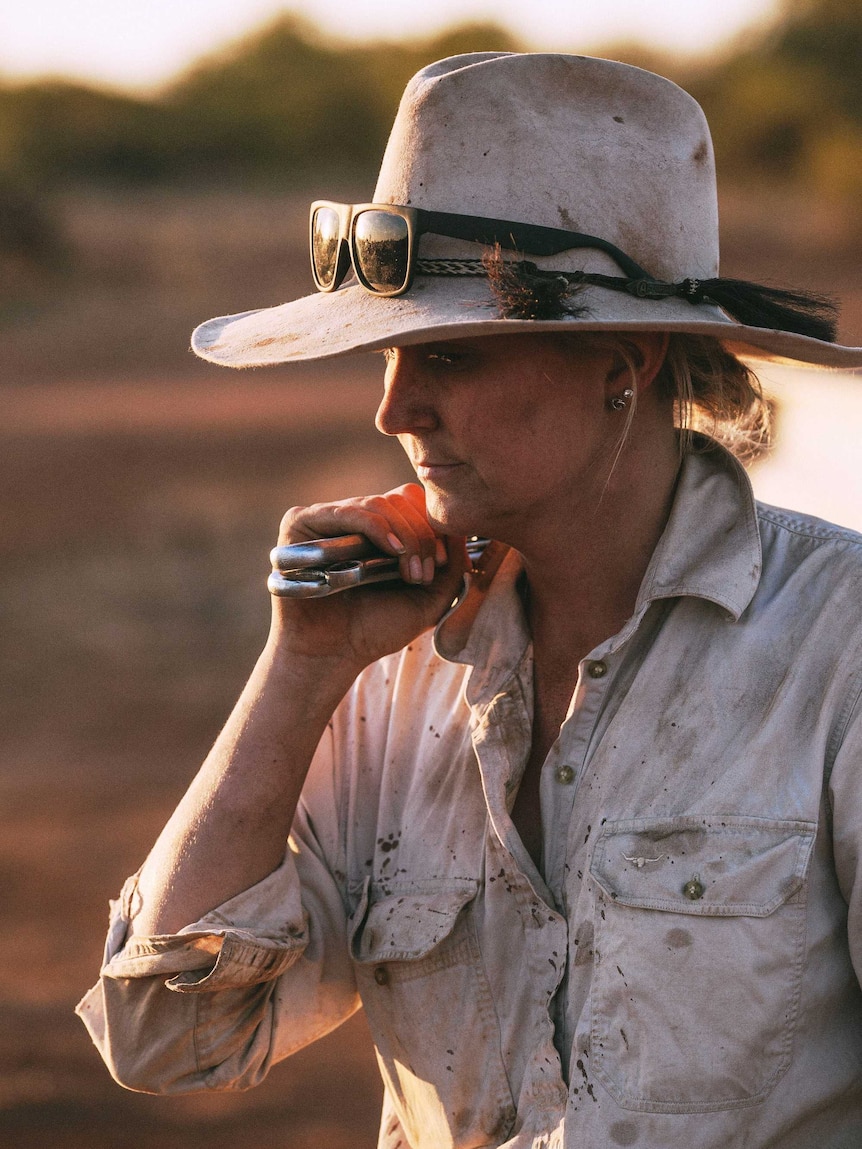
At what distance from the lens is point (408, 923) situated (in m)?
2.11

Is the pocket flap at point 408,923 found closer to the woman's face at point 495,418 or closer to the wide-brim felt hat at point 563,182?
the woman's face at point 495,418

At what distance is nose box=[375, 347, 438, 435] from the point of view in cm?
200

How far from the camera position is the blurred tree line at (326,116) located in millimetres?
30094

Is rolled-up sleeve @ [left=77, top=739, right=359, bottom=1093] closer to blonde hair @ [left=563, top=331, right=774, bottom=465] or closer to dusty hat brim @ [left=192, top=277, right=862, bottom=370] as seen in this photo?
dusty hat brim @ [left=192, top=277, right=862, bottom=370]

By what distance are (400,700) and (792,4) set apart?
37.2m

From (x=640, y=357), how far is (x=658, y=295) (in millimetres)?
117

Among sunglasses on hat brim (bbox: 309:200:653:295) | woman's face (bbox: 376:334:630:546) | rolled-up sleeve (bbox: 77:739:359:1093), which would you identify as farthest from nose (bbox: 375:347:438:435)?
rolled-up sleeve (bbox: 77:739:359:1093)

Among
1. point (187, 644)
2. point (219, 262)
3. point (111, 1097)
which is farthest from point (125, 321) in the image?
point (111, 1097)

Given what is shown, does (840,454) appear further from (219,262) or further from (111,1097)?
(219,262)

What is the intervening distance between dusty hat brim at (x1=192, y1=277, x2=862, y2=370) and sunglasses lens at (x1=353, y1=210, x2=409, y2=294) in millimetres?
25

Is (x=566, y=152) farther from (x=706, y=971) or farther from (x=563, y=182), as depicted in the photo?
(x=706, y=971)

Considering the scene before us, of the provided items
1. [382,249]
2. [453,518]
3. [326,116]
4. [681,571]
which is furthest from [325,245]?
[326,116]

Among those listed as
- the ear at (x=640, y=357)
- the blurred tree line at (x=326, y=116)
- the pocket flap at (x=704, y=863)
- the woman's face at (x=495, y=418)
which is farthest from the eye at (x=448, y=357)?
the blurred tree line at (x=326, y=116)

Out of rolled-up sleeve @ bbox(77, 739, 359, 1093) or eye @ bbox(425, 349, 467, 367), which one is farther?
rolled-up sleeve @ bbox(77, 739, 359, 1093)
